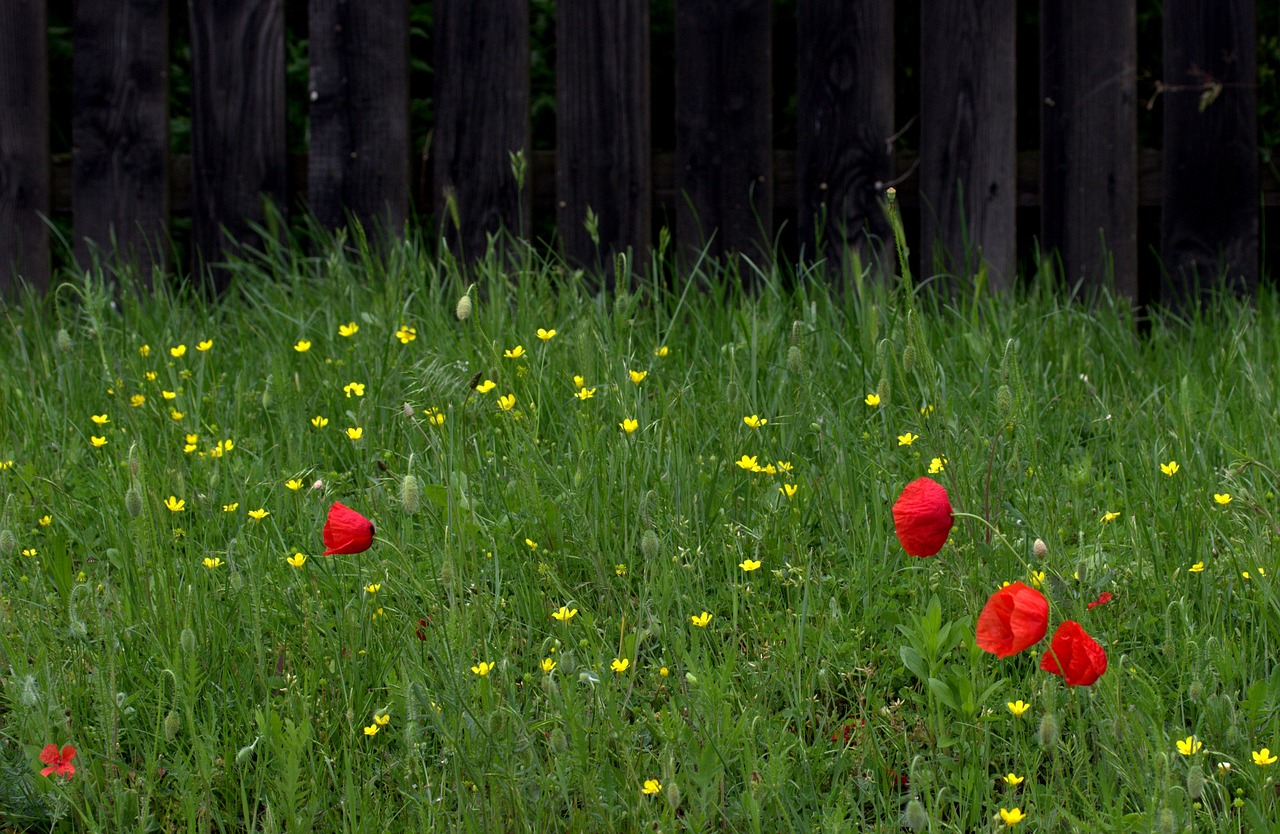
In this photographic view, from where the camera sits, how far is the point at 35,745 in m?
1.71

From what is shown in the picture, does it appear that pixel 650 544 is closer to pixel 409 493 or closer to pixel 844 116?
pixel 409 493

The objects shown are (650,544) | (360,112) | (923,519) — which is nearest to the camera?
(923,519)

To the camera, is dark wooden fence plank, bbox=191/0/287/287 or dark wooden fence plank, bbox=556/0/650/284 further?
dark wooden fence plank, bbox=191/0/287/287

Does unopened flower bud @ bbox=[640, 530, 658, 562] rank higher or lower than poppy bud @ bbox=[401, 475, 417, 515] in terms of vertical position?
lower

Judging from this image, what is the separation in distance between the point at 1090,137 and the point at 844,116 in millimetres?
712

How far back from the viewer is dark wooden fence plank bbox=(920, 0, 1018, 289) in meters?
3.64

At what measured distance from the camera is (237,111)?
3.94m

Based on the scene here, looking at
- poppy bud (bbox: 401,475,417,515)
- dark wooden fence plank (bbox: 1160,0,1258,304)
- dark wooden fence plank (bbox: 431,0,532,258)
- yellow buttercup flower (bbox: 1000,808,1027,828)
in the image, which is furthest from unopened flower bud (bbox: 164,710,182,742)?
dark wooden fence plank (bbox: 1160,0,1258,304)

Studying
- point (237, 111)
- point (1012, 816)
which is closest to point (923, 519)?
point (1012, 816)

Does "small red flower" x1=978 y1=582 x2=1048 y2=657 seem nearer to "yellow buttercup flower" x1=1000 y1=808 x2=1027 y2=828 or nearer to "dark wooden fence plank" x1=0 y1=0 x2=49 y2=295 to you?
"yellow buttercup flower" x1=1000 y1=808 x2=1027 y2=828

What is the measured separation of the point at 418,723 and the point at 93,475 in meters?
1.11

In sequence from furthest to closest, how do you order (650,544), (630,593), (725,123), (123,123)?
(123,123)
(725,123)
(630,593)
(650,544)

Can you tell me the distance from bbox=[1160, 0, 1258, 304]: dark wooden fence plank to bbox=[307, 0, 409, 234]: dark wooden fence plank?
89.6 inches

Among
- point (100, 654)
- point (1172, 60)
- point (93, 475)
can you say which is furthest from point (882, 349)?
point (1172, 60)
